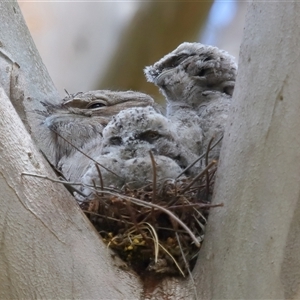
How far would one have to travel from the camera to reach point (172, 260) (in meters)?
1.35

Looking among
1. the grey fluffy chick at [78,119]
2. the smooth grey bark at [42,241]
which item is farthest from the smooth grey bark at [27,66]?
the smooth grey bark at [42,241]

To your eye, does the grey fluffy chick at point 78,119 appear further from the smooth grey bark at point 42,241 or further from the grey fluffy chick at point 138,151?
the smooth grey bark at point 42,241

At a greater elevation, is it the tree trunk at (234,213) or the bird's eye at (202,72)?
the bird's eye at (202,72)

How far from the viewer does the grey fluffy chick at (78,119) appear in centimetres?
208

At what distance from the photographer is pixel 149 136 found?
5.65 ft

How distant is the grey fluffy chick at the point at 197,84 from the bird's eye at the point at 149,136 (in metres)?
0.16

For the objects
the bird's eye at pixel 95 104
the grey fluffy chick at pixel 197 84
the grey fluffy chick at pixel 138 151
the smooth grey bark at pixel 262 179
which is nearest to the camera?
the smooth grey bark at pixel 262 179

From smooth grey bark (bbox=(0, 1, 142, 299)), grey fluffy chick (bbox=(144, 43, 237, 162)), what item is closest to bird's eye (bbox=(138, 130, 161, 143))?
grey fluffy chick (bbox=(144, 43, 237, 162))

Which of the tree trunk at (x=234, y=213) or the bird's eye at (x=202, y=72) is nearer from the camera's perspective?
the tree trunk at (x=234, y=213)

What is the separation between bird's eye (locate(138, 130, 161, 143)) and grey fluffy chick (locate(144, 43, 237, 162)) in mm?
163

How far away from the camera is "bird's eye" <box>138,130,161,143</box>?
5.64 ft

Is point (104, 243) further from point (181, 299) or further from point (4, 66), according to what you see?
point (4, 66)

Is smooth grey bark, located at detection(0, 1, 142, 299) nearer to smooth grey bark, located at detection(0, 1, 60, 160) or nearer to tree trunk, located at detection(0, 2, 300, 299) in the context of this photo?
tree trunk, located at detection(0, 2, 300, 299)

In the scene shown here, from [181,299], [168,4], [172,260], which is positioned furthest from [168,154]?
[168,4]
